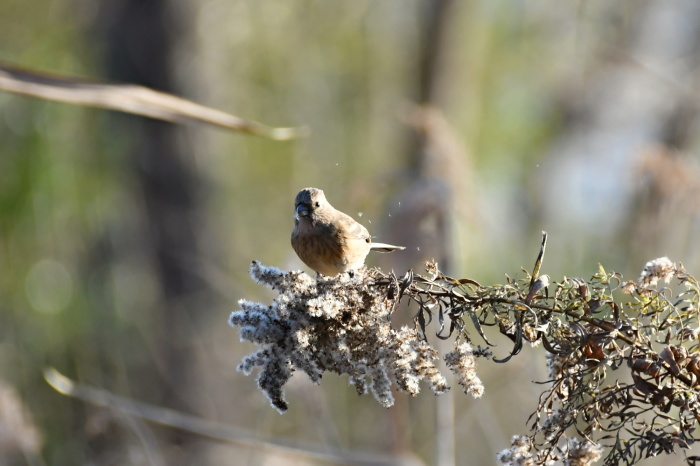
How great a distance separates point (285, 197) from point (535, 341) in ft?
37.9

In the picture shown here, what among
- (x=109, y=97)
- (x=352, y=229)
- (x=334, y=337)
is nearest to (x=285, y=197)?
(x=352, y=229)

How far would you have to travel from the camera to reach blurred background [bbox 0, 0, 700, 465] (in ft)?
14.6

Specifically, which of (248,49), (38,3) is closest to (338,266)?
(38,3)

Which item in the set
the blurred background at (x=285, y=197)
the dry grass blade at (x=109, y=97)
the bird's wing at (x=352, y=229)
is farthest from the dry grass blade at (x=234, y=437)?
the dry grass blade at (x=109, y=97)

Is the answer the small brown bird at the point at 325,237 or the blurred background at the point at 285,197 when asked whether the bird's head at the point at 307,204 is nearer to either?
the small brown bird at the point at 325,237

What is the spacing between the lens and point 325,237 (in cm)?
303

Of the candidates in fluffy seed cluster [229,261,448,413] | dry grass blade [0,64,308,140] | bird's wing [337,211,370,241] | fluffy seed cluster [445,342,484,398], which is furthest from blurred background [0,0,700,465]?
fluffy seed cluster [445,342,484,398]

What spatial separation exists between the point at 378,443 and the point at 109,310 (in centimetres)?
350

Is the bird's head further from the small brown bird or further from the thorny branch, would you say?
the thorny branch

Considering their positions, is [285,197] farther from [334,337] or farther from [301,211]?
[334,337]

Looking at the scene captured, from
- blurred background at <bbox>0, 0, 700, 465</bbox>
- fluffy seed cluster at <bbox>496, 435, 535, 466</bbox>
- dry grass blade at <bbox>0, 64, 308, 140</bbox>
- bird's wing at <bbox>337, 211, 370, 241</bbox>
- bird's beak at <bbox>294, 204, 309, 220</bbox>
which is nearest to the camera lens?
fluffy seed cluster at <bbox>496, 435, 535, 466</bbox>

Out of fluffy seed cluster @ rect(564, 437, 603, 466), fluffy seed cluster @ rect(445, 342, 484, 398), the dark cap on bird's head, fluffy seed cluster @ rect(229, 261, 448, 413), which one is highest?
the dark cap on bird's head

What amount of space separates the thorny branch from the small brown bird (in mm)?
1269

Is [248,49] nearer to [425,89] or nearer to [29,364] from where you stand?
[425,89]
